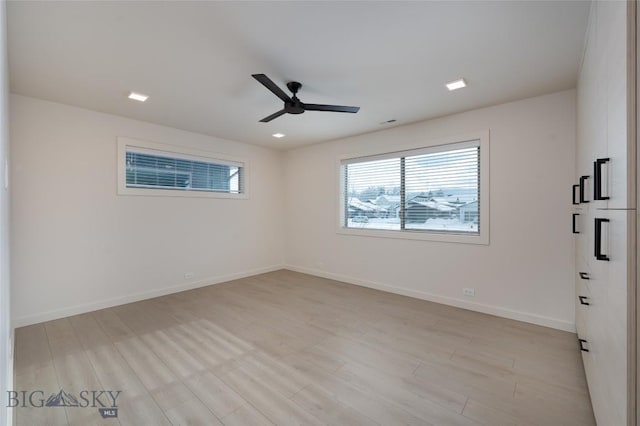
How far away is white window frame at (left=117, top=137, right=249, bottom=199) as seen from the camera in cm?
399

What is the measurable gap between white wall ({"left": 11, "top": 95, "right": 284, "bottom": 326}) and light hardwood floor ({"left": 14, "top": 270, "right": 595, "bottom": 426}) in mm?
400

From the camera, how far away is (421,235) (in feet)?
13.8

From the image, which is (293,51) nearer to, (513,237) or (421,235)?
(421,235)

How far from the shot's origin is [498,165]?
356cm

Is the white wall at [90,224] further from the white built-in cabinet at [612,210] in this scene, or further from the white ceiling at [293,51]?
the white built-in cabinet at [612,210]

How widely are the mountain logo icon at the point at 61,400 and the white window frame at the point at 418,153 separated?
397cm

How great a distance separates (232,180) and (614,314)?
5.30 meters

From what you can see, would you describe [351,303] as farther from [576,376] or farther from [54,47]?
[54,47]

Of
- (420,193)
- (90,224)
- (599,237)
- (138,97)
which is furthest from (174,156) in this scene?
(599,237)

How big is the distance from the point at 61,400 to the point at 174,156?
11.5ft

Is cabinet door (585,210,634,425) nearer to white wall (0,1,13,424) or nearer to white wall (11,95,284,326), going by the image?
white wall (0,1,13,424)

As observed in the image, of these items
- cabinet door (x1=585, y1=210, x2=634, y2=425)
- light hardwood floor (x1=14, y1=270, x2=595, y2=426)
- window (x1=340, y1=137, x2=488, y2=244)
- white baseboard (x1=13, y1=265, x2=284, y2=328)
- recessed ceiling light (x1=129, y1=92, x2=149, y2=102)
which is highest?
recessed ceiling light (x1=129, y1=92, x2=149, y2=102)

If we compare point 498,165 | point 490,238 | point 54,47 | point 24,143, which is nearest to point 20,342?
point 24,143

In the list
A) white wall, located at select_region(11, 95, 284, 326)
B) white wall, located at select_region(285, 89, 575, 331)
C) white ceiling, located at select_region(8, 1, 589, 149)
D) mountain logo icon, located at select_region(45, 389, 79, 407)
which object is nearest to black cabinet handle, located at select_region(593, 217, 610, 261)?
white ceiling, located at select_region(8, 1, 589, 149)
